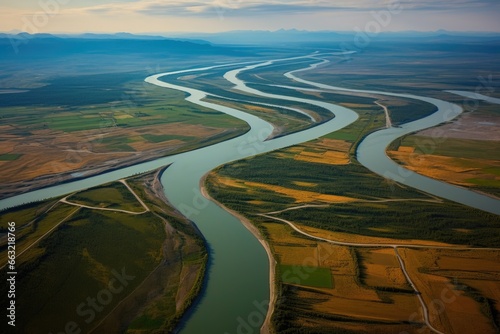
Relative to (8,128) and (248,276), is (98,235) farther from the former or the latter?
(8,128)

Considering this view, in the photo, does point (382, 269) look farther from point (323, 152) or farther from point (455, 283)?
point (323, 152)

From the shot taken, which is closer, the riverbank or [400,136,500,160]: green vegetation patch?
the riverbank

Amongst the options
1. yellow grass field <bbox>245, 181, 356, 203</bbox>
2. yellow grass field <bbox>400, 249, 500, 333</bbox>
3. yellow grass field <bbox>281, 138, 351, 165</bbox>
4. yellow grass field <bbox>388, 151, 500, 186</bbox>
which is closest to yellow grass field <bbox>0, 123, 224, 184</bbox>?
yellow grass field <bbox>281, 138, 351, 165</bbox>

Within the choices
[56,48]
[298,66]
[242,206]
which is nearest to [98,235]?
[242,206]

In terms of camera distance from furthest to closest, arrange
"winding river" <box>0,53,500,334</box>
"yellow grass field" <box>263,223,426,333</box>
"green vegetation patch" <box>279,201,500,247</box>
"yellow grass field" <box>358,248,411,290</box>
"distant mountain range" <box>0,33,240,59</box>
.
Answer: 1. "distant mountain range" <box>0,33,240,59</box>
2. "green vegetation patch" <box>279,201,500,247</box>
3. "yellow grass field" <box>358,248,411,290</box>
4. "winding river" <box>0,53,500,334</box>
5. "yellow grass field" <box>263,223,426,333</box>

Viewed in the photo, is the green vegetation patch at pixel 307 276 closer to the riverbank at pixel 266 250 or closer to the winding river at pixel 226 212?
the riverbank at pixel 266 250

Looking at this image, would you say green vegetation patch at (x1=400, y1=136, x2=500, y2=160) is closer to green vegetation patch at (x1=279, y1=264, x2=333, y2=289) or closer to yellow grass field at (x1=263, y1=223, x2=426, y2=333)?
yellow grass field at (x1=263, y1=223, x2=426, y2=333)
